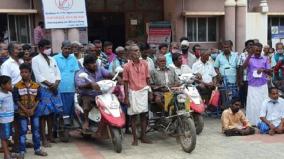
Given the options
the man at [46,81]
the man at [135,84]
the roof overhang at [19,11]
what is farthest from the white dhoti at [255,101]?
the roof overhang at [19,11]

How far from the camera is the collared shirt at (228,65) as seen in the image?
30.3ft

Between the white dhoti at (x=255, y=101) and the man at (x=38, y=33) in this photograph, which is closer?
the white dhoti at (x=255, y=101)

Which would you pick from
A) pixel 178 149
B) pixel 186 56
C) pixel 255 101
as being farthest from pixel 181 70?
pixel 178 149

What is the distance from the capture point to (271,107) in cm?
796

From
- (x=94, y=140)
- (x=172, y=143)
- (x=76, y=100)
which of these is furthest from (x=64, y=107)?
(x=172, y=143)

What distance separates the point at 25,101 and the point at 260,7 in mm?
10405

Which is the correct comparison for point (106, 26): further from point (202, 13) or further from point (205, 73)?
point (205, 73)

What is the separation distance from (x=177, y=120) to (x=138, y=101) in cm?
69

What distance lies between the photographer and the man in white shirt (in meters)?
6.76

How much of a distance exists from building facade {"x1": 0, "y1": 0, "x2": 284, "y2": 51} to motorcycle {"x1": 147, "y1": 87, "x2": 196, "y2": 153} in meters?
6.81

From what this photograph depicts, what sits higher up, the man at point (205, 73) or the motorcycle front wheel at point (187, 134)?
the man at point (205, 73)

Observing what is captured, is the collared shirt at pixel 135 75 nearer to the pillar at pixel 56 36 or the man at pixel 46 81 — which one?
the man at pixel 46 81

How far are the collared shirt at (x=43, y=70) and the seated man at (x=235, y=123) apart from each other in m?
3.08

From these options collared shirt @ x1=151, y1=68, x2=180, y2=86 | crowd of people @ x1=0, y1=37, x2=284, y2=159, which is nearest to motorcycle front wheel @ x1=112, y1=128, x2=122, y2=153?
crowd of people @ x1=0, y1=37, x2=284, y2=159
